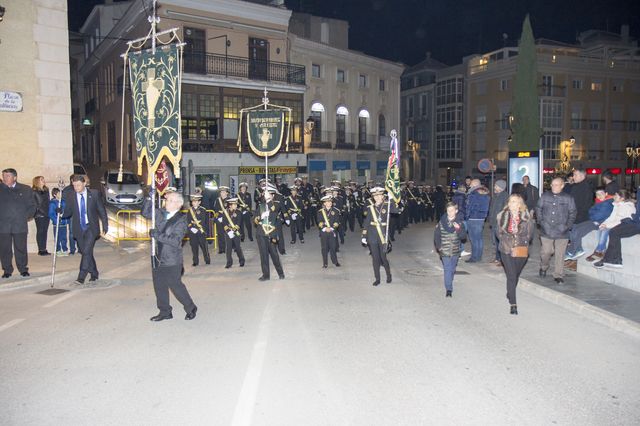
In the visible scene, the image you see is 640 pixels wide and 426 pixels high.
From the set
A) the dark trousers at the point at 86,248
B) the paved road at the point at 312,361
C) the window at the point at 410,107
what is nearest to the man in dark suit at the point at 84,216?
the dark trousers at the point at 86,248

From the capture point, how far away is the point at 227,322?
7938 mm

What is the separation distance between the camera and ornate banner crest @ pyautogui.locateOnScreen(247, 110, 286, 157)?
1623cm

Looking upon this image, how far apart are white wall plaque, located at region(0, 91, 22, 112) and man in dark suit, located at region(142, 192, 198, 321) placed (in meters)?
8.61

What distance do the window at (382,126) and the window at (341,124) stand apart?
459 centimetres

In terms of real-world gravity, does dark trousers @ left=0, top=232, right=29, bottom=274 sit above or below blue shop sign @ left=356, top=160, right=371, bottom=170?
below

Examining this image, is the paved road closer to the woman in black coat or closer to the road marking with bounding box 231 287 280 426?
the road marking with bounding box 231 287 280 426

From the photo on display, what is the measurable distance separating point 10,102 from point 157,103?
6.48m

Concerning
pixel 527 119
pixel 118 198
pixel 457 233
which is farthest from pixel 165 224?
pixel 527 119

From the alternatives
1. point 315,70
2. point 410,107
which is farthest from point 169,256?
point 410,107

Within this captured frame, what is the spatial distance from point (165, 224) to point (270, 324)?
6.83 feet

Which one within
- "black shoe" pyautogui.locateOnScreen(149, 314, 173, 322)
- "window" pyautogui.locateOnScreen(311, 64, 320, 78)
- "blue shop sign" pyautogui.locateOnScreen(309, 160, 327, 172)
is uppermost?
"window" pyautogui.locateOnScreen(311, 64, 320, 78)

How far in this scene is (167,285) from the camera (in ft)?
26.4

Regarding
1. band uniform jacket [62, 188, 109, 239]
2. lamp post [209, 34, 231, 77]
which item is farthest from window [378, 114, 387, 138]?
band uniform jacket [62, 188, 109, 239]

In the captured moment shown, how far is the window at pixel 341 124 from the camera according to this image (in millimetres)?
42688
